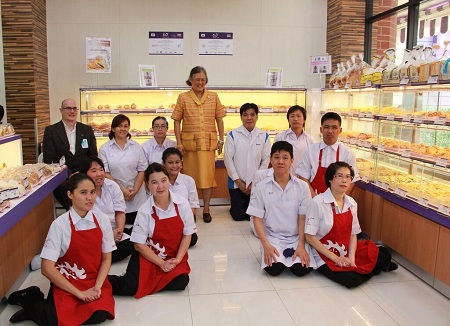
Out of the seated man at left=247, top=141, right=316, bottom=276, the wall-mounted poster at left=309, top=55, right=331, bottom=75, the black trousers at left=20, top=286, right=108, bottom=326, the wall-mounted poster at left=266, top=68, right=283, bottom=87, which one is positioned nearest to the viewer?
the black trousers at left=20, top=286, right=108, bottom=326

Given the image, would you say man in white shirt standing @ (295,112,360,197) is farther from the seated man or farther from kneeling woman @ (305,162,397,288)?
kneeling woman @ (305,162,397,288)

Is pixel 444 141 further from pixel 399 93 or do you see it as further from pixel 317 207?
pixel 317 207

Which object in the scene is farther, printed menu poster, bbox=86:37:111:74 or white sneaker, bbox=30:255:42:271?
printed menu poster, bbox=86:37:111:74

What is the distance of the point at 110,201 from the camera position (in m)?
4.17

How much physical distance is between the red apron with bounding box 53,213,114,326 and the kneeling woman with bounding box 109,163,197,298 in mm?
351

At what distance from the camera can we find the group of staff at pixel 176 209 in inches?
120

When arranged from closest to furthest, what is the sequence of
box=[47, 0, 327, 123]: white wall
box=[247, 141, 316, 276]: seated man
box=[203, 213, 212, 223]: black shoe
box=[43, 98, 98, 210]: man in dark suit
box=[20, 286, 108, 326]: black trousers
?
1. box=[20, 286, 108, 326]: black trousers
2. box=[247, 141, 316, 276]: seated man
3. box=[43, 98, 98, 210]: man in dark suit
4. box=[203, 213, 212, 223]: black shoe
5. box=[47, 0, 327, 123]: white wall

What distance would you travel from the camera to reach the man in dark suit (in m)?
5.00

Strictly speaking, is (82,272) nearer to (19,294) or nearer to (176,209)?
(19,294)

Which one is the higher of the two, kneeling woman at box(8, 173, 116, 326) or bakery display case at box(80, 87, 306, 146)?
bakery display case at box(80, 87, 306, 146)

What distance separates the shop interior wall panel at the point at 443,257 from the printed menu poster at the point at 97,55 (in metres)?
5.01

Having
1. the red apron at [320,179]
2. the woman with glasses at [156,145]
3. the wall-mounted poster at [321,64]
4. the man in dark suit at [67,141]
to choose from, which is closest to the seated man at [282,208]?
the red apron at [320,179]

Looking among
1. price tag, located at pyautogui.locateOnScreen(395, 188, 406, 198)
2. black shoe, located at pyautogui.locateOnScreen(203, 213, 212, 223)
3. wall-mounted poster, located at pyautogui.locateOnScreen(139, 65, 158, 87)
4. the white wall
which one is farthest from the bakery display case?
price tag, located at pyautogui.locateOnScreen(395, 188, 406, 198)

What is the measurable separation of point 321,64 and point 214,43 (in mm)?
1970
